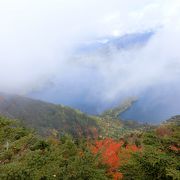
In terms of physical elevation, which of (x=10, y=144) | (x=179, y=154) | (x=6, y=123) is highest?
(x=6, y=123)

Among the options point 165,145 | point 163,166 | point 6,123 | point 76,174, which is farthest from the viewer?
point 76,174

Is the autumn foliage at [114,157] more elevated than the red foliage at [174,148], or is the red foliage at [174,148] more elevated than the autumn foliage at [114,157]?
the autumn foliage at [114,157]

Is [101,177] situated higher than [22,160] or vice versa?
[22,160]

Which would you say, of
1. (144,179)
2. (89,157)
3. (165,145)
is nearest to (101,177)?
(89,157)

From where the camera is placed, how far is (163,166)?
17906 millimetres

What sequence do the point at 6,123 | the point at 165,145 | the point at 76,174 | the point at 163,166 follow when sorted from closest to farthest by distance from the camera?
the point at 163,166 < the point at 165,145 < the point at 6,123 < the point at 76,174

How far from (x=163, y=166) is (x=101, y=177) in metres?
5.72

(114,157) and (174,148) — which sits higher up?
(114,157)

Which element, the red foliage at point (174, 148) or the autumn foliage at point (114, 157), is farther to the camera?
the autumn foliage at point (114, 157)

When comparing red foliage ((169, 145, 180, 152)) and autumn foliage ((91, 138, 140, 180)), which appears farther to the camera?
autumn foliage ((91, 138, 140, 180))

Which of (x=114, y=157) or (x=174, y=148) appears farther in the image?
(x=114, y=157)

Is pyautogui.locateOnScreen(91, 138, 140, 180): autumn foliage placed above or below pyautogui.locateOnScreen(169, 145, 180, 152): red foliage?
above

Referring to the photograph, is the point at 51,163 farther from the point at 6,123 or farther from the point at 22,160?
the point at 6,123

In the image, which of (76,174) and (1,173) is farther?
(76,174)
